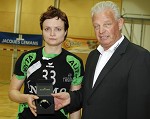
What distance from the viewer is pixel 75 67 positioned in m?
1.82

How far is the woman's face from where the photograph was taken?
1.74 metres

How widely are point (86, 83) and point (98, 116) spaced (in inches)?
9.3

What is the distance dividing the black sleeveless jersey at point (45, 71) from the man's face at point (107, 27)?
0.28m

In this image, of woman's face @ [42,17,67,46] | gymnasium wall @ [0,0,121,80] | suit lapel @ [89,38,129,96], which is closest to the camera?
suit lapel @ [89,38,129,96]

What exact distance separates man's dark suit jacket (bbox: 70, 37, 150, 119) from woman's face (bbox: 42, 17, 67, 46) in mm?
312

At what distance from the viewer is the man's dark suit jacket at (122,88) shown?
1427 millimetres

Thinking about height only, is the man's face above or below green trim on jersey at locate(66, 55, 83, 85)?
above

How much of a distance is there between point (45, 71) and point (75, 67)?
0.21 m

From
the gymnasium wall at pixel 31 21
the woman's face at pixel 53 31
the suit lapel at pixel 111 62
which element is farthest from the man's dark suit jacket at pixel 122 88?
the gymnasium wall at pixel 31 21

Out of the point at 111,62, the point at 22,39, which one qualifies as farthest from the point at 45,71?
the point at 22,39

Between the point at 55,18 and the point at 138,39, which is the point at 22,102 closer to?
the point at 55,18

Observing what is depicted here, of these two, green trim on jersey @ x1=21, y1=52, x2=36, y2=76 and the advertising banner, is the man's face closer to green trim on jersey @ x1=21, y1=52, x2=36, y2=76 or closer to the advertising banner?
green trim on jersey @ x1=21, y1=52, x2=36, y2=76

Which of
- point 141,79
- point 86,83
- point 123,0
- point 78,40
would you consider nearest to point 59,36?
point 86,83

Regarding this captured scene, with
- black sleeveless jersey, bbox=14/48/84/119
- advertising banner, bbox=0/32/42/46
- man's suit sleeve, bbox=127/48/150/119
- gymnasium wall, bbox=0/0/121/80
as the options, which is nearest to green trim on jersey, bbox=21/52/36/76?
black sleeveless jersey, bbox=14/48/84/119
